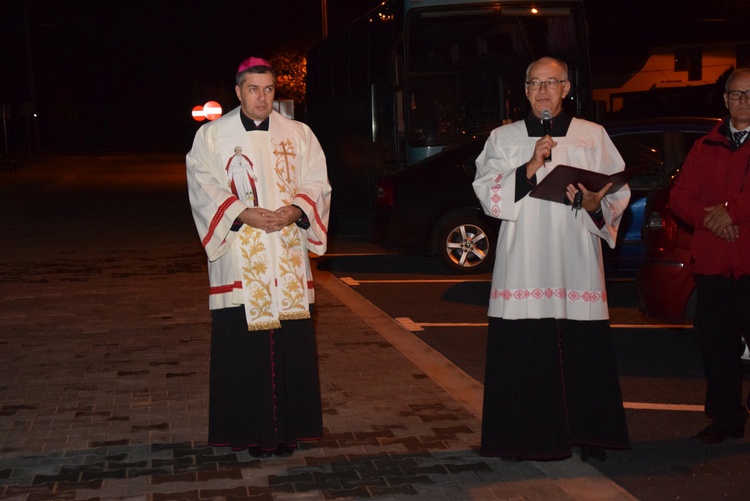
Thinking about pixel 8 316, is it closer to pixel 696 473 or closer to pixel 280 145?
pixel 280 145

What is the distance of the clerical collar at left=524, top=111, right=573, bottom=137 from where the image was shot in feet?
17.5

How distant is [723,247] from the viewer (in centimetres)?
588

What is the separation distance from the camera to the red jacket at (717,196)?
5.83m

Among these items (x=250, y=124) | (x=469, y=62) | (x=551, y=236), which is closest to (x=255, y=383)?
(x=250, y=124)


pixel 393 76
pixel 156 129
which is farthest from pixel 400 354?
pixel 156 129

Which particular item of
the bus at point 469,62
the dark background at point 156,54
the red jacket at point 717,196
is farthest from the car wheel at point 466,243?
the dark background at point 156,54

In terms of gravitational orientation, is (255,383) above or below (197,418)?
above

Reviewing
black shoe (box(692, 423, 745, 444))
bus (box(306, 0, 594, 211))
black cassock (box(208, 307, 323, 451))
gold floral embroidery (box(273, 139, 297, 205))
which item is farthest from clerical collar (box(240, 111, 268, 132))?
bus (box(306, 0, 594, 211))

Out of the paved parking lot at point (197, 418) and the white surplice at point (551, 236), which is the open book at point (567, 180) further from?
the paved parking lot at point (197, 418)

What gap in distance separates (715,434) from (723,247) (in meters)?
0.98

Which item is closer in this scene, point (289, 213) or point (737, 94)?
point (289, 213)

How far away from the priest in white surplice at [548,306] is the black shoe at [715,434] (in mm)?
673

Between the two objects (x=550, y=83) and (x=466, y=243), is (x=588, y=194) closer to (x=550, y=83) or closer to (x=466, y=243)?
(x=550, y=83)

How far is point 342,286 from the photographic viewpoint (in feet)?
39.5
